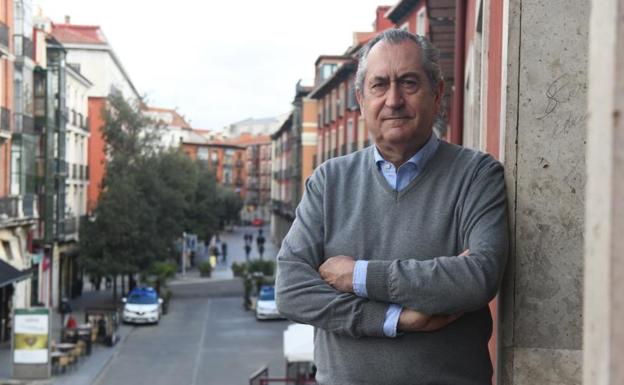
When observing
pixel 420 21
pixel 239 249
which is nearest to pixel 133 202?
pixel 420 21

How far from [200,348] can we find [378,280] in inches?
1020

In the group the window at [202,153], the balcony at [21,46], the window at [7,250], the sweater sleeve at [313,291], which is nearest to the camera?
the sweater sleeve at [313,291]

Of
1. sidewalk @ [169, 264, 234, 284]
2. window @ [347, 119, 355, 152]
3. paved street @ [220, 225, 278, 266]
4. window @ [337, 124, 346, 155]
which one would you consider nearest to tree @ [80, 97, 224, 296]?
sidewalk @ [169, 264, 234, 284]

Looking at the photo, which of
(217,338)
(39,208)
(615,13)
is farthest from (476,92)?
(39,208)

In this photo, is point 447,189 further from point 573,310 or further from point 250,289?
point 250,289

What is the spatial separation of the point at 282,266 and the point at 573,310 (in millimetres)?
920

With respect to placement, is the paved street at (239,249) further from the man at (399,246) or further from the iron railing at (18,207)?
the man at (399,246)

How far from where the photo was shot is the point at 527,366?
273cm

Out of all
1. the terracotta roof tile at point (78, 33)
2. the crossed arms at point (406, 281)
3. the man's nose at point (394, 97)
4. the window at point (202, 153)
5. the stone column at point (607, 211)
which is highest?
the terracotta roof tile at point (78, 33)

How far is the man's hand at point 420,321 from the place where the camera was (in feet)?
8.48

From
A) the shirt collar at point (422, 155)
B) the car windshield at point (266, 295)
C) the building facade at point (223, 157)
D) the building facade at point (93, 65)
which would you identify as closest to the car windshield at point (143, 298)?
the car windshield at point (266, 295)

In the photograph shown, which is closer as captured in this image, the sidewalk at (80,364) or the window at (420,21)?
the sidewalk at (80,364)

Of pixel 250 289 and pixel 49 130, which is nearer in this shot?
pixel 49 130

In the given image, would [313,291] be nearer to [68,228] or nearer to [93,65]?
[68,228]
